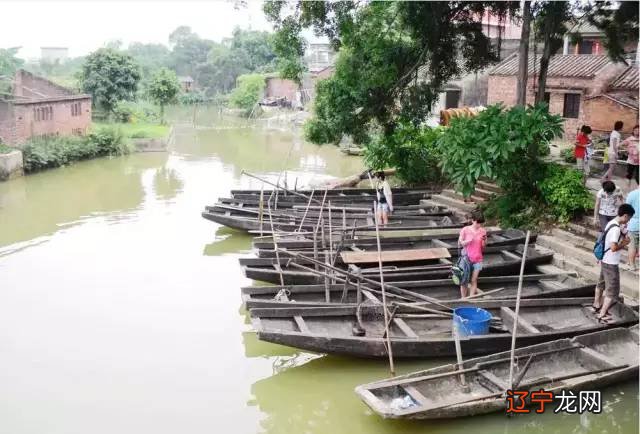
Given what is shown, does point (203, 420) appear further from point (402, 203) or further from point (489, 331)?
point (402, 203)

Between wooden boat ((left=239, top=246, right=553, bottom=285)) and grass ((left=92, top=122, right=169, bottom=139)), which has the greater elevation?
grass ((left=92, top=122, right=169, bottom=139))

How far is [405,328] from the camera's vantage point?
6.88m

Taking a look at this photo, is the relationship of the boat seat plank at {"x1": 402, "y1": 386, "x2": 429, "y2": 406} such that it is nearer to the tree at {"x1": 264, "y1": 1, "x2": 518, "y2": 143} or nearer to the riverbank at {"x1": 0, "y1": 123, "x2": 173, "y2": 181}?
the tree at {"x1": 264, "y1": 1, "x2": 518, "y2": 143}

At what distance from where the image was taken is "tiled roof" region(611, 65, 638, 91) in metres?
16.3

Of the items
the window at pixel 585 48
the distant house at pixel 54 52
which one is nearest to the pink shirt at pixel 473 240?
the window at pixel 585 48

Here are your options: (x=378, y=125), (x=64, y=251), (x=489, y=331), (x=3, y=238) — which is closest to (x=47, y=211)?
(x=3, y=238)

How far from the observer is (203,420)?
6.17m

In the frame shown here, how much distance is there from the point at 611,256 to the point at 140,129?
24.2 meters

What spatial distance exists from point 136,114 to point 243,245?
21699mm

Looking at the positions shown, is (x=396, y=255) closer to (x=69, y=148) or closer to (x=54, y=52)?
(x=69, y=148)

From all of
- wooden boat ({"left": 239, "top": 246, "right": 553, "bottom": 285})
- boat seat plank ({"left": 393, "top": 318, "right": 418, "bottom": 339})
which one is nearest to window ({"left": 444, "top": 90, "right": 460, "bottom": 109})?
wooden boat ({"left": 239, "top": 246, "right": 553, "bottom": 285})

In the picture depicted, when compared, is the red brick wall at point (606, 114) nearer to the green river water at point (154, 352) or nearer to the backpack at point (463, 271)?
the green river water at point (154, 352)

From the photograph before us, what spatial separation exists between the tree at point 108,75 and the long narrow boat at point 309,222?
1725 centimetres

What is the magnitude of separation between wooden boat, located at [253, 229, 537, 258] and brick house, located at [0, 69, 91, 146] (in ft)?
43.9
